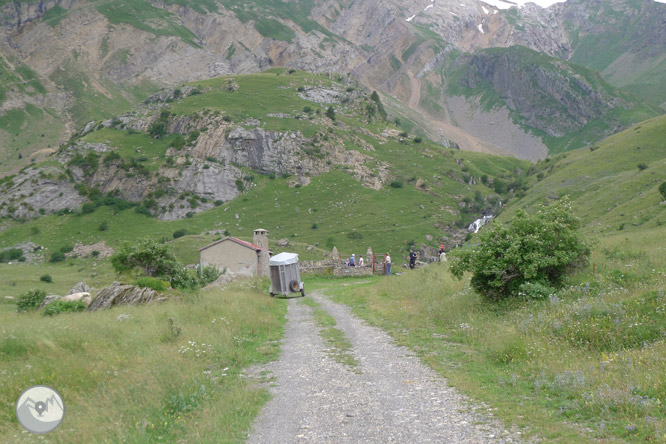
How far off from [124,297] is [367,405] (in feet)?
64.4

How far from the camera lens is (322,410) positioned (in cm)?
777

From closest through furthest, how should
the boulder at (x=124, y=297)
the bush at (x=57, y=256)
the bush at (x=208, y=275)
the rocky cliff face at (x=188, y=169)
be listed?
the boulder at (x=124, y=297)
the bush at (x=208, y=275)
the bush at (x=57, y=256)
the rocky cliff face at (x=188, y=169)

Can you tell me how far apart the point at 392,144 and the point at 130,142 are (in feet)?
282

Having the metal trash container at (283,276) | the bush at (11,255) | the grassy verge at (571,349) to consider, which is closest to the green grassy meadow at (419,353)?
the grassy verge at (571,349)

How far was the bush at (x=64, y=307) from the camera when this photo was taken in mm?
23328

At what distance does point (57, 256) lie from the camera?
94.4 meters

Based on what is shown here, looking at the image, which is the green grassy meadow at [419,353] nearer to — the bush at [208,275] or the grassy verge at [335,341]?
the grassy verge at [335,341]

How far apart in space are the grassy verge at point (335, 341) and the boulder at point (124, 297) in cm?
888

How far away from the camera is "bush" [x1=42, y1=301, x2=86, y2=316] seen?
23.3m

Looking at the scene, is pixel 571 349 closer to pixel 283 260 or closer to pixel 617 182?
pixel 283 260

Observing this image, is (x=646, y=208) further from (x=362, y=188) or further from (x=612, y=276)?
(x=362, y=188)

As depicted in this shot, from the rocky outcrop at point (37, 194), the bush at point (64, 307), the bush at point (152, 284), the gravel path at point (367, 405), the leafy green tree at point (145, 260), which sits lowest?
the gravel path at point (367, 405)

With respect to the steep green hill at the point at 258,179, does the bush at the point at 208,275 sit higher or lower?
lower

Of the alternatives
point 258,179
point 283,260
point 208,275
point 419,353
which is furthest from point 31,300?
point 258,179
